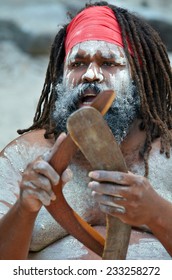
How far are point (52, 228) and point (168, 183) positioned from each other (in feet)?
1.98

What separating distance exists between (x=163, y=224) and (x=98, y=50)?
1078mm

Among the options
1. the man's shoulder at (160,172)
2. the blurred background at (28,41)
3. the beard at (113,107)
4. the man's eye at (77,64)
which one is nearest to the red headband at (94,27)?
the man's eye at (77,64)

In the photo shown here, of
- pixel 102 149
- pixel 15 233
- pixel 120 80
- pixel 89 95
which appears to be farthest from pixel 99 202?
pixel 120 80

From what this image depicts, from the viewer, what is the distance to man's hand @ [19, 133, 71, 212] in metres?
3.30

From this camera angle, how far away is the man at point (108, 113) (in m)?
4.07

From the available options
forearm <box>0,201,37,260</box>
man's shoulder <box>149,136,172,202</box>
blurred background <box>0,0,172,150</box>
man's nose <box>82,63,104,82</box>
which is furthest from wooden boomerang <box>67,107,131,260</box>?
blurred background <box>0,0,172,150</box>

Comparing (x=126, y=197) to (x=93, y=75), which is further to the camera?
(x=93, y=75)

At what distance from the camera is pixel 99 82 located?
163 inches

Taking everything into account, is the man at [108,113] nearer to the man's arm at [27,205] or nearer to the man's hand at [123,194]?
the man's arm at [27,205]

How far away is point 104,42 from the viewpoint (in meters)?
4.29

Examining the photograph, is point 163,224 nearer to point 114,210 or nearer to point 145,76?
point 114,210

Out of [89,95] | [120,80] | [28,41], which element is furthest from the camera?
[28,41]

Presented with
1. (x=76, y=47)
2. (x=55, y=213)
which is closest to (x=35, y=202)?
(x=55, y=213)

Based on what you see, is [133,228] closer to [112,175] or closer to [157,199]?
[157,199]
